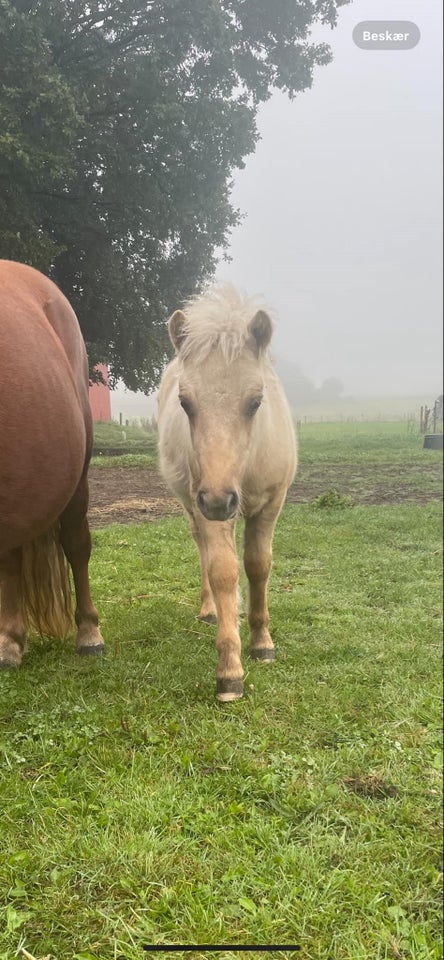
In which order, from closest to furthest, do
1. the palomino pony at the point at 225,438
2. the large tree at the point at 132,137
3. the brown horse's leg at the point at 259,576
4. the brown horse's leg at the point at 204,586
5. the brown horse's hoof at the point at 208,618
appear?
the large tree at the point at 132,137
the palomino pony at the point at 225,438
the brown horse's leg at the point at 204,586
the brown horse's leg at the point at 259,576
the brown horse's hoof at the point at 208,618

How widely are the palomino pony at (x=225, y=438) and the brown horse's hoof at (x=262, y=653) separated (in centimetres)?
8

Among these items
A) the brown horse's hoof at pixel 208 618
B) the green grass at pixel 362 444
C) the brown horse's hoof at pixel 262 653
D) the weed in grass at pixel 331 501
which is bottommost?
the brown horse's hoof at pixel 262 653

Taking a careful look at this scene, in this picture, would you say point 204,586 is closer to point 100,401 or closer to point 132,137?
point 100,401

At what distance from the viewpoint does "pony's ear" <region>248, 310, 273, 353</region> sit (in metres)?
1.85

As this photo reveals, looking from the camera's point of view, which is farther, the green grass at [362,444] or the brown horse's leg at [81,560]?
the green grass at [362,444]

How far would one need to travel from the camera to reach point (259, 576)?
2.41 meters

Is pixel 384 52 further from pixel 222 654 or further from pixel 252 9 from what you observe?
pixel 222 654

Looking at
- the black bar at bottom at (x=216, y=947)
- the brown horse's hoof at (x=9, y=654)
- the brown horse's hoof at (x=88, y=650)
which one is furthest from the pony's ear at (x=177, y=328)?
the black bar at bottom at (x=216, y=947)

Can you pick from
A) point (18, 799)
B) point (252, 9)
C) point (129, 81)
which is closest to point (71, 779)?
point (18, 799)

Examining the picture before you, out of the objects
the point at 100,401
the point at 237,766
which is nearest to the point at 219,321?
the point at 100,401

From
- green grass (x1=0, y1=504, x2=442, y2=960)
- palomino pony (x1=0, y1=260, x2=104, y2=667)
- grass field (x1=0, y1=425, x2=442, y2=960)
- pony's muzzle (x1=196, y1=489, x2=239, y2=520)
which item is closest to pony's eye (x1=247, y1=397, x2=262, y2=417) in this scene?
pony's muzzle (x1=196, y1=489, x2=239, y2=520)

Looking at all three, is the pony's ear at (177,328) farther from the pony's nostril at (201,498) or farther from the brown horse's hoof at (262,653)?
the brown horse's hoof at (262,653)

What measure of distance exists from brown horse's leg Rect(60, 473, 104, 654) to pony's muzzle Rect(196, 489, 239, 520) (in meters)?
0.44

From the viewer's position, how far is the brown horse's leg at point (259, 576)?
2.42m
